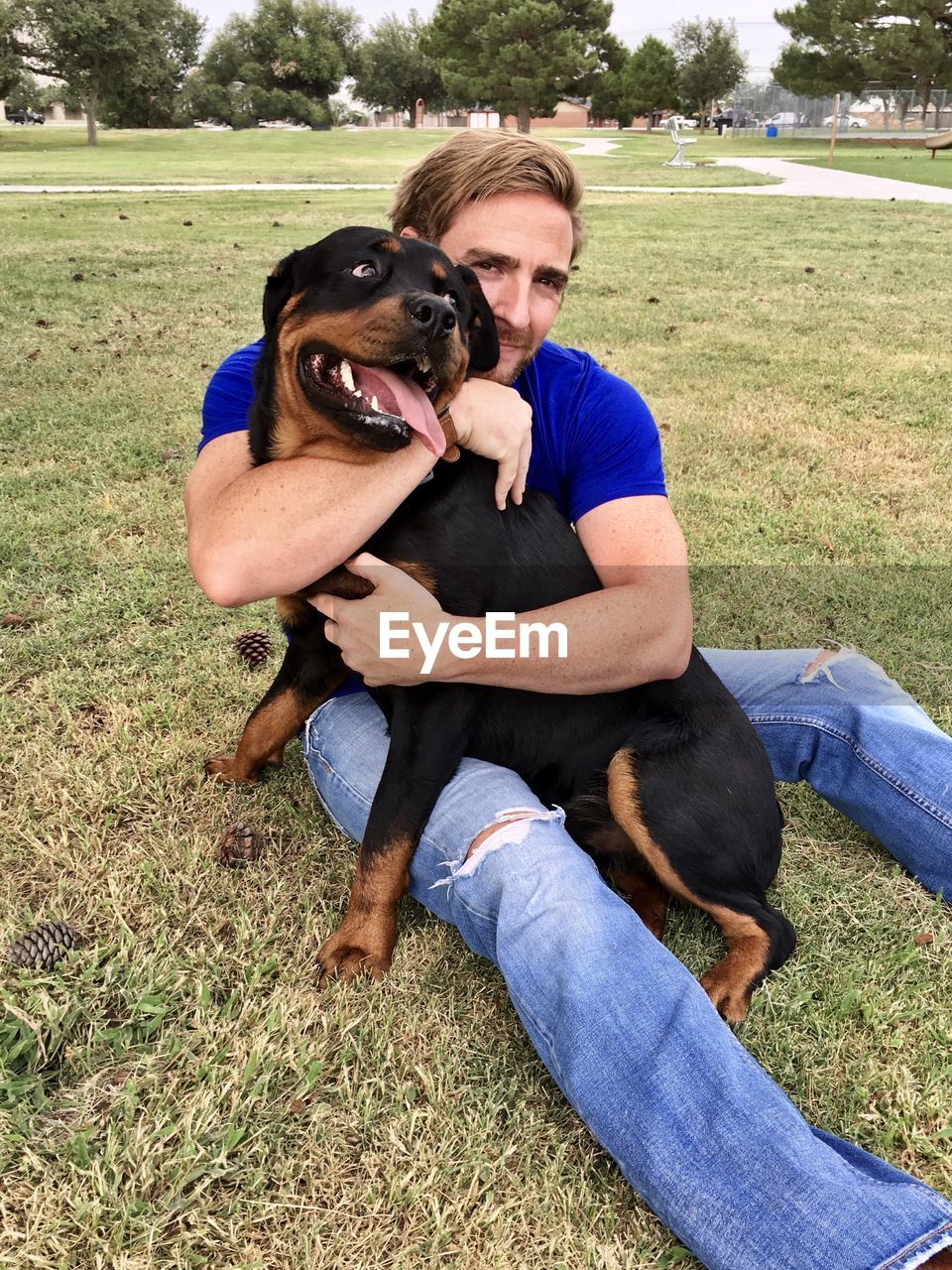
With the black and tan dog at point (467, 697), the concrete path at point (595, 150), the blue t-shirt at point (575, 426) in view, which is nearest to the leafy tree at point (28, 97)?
the concrete path at point (595, 150)

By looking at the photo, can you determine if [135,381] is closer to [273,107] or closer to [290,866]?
[290,866]

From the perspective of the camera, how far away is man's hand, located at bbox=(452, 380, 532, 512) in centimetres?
206

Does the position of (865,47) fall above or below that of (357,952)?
above

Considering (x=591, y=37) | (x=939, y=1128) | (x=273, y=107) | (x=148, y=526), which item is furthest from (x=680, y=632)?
(x=273, y=107)

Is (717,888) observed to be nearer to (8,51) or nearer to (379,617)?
(379,617)

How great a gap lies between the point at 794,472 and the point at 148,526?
331cm

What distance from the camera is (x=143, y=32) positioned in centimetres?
4297

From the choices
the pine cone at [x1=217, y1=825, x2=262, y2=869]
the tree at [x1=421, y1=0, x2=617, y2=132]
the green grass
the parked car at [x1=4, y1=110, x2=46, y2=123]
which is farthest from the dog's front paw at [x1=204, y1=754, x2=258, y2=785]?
the parked car at [x1=4, y1=110, x2=46, y2=123]

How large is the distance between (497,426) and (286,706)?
3.17 ft

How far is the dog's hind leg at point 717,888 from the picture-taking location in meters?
2.03

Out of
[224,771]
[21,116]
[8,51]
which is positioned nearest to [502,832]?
[224,771]

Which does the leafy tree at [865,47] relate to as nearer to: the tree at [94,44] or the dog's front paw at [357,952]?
the tree at [94,44]

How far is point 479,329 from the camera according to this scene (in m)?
2.26

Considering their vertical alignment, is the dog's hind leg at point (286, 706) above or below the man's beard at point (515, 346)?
below
